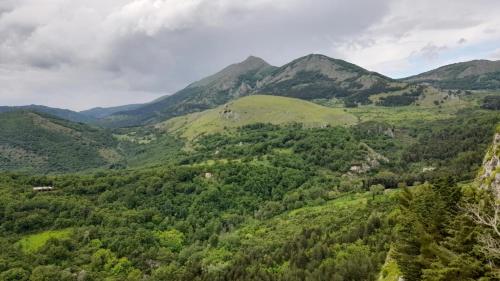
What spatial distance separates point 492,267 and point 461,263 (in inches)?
80.7

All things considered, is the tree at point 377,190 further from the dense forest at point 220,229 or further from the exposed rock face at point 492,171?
the exposed rock face at point 492,171

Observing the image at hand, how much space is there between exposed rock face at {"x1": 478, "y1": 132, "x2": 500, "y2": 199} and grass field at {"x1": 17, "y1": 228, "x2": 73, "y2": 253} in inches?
5371

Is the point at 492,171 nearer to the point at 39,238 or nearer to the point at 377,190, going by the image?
the point at 377,190

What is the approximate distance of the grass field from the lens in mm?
139438

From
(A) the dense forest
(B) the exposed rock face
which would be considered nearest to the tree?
(A) the dense forest

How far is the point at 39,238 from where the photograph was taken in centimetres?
14512

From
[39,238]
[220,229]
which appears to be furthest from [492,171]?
[39,238]

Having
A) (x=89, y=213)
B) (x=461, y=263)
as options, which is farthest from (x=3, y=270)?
(x=461, y=263)

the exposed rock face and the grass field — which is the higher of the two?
the exposed rock face

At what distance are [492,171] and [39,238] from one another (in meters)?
Answer: 146

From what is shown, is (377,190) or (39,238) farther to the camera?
(377,190)

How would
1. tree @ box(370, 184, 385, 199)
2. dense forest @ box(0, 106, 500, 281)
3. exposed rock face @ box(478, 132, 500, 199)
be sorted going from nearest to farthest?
exposed rock face @ box(478, 132, 500, 199) → dense forest @ box(0, 106, 500, 281) → tree @ box(370, 184, 385, 199)

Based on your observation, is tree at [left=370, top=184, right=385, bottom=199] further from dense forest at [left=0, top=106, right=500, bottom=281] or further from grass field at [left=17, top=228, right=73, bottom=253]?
grass field at [left=17, top=228, right=73, bottom=253]

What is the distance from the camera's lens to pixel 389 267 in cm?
5797
